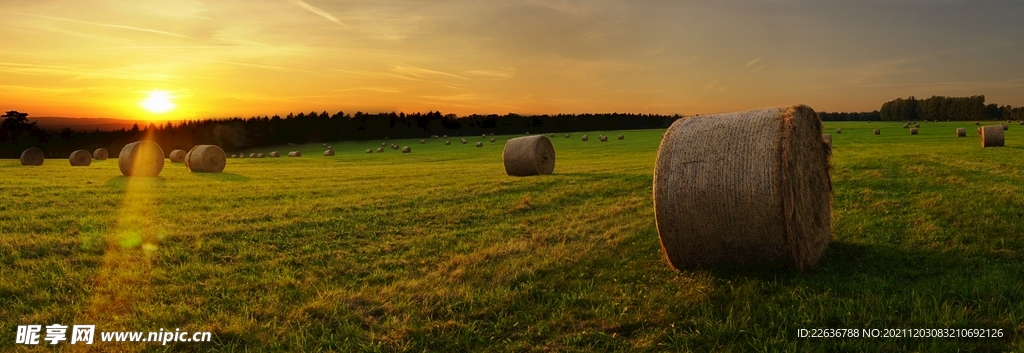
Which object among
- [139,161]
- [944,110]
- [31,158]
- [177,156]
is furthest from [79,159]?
[944,110]

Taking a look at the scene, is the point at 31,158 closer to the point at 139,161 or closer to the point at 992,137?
the point at 139,161

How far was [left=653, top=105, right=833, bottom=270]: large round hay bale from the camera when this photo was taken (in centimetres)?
734

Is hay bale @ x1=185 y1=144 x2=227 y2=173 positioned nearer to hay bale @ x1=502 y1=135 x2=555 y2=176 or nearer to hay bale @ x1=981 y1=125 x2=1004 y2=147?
hay bale @ x1=502 y1=135 x2=555 y2=176

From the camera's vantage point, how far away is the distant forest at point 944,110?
133 meters

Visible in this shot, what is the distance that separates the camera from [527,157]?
25.5 m

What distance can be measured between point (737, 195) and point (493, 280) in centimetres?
320

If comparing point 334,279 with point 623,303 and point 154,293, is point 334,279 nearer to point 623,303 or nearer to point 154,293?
point 154,293

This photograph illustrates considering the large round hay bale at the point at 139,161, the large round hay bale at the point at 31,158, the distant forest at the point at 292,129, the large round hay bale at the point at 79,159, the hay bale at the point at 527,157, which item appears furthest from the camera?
the distant forest at the point at 292,129

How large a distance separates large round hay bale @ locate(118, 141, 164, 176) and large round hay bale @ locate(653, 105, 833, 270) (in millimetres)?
28845

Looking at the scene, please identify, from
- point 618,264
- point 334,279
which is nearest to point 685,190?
point 618,264

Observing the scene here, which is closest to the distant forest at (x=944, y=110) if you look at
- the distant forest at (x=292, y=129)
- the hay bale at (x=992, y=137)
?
the distant forest at (x=292, y=129)

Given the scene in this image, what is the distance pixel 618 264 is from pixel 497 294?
7.06 feet

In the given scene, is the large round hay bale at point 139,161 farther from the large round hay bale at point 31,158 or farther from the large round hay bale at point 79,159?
the large round hay bale at point 31,158

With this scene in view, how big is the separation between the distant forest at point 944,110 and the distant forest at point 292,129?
66.8 meters
